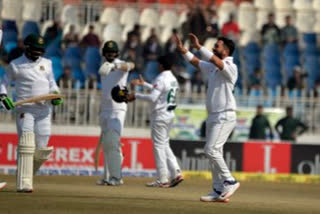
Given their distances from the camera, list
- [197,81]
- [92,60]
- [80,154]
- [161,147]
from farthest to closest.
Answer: [92,60], [197,81], [80,154], [161,147]

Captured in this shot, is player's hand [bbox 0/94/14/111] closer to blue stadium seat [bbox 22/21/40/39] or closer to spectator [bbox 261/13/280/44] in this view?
blue stadium seat [bbox 22/21/40/39]

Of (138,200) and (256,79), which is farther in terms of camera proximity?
(256,79)

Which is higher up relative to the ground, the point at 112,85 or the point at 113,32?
the point at 113,32

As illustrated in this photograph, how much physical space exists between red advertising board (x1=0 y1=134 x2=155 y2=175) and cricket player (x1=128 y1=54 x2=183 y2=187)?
5.79 m

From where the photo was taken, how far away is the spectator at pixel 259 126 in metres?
27.3

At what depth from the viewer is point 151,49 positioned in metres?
30.9

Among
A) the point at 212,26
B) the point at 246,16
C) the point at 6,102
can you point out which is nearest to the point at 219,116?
the point at 6,102

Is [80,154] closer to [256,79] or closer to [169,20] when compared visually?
[256,79]

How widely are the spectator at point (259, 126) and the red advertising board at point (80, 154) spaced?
8.87 ft

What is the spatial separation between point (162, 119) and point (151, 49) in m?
10.8

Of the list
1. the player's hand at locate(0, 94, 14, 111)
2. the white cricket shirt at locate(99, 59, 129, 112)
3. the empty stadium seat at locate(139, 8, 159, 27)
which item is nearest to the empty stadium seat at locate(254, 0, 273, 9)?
the empty stadium seat at locate(139, 8, 159, 27)

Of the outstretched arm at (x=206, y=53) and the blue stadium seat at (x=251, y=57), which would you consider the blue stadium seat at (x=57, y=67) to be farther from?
the outstretched arm at (x=206, y=53)

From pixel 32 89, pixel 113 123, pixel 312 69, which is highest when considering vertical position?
pixel 312 69

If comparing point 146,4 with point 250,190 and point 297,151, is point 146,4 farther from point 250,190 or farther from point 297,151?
point 250,190
